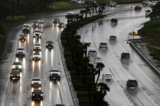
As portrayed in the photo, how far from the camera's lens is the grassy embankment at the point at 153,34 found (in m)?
117

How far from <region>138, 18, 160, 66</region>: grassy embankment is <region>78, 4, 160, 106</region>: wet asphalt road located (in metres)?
4.42

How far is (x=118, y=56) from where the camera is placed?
4481 inches

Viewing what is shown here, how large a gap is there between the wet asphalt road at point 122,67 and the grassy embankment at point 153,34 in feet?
14.5

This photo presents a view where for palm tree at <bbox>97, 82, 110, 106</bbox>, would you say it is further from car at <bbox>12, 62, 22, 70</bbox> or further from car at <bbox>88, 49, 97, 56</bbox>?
car at <bbox>88, 49, 97, 56</bbox>

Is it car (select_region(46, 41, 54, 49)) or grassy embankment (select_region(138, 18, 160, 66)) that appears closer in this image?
grassy embankment (select_region(138, 18, 160, 66))

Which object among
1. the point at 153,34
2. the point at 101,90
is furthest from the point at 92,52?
the point at 101,90

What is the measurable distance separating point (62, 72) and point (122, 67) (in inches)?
603

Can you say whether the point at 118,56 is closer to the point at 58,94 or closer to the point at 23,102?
the point at 58,94

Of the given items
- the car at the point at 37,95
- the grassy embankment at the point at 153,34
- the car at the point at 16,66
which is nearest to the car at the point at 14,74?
the car at the point at 16,66

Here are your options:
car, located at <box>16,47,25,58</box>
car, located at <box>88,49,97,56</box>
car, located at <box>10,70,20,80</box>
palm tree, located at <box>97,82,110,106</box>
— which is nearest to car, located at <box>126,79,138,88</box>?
palm tree, located at <box>97,82,110,106</box>

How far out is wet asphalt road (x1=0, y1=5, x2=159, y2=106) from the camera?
253 ft

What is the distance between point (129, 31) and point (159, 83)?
205 ft

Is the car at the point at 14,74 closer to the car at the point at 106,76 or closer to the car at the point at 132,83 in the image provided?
the car at the point at 106,76

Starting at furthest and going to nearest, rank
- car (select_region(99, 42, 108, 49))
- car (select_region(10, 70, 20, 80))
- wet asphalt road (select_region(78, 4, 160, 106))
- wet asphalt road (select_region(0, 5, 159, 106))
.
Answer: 1. car (select_region(99, 42, 108, 49))
2. car (select_region(10, 70, 20, 80))
3. wet asphalt road (select_region(78, 4, 160, 106))
4. wet asphalt road (select_region(0, 5, 159, 106))
